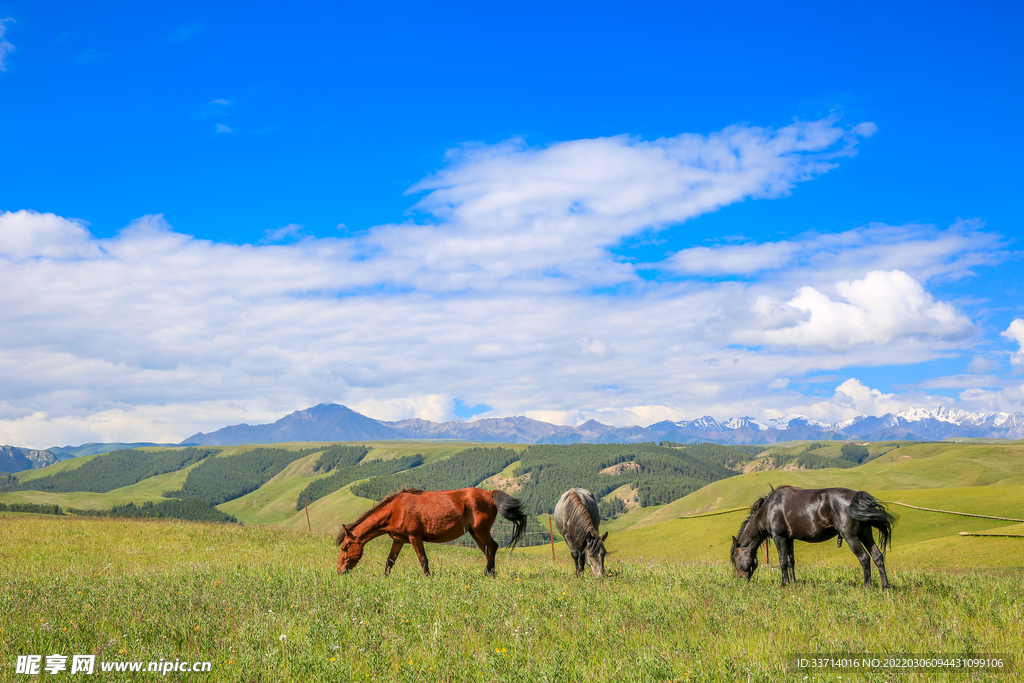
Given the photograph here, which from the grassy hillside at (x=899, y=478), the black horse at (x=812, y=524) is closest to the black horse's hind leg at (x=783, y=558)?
the black horse at (x=812, y=524)

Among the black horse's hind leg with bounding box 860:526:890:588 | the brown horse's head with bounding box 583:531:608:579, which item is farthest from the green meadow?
the brown horse's head with bounding box 583:531:608:579

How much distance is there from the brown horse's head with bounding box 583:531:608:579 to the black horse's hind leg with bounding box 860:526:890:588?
6264 millimetres

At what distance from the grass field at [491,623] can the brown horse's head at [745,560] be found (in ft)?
1.49

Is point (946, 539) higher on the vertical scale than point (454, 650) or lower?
lower

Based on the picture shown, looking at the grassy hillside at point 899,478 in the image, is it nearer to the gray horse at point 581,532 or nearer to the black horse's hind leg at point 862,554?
the gray horse at point 581,532

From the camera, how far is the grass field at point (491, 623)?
7242mm

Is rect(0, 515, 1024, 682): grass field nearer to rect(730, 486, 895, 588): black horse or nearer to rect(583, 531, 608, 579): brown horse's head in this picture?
rect(583, 531, 608, 579): brown horse's head

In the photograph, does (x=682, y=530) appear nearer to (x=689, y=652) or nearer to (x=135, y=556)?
(x=135, y=556)

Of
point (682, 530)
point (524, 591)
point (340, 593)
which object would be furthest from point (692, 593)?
point (682, 530)

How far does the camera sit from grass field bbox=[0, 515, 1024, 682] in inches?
285

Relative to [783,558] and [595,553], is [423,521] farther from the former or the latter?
[783,558]

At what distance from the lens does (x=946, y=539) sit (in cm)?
3497

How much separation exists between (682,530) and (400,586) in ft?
204

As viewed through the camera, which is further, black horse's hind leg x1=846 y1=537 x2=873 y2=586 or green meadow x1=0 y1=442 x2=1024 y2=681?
black horse's hind leg x1=846 y1=537 x2=873 y2=586
